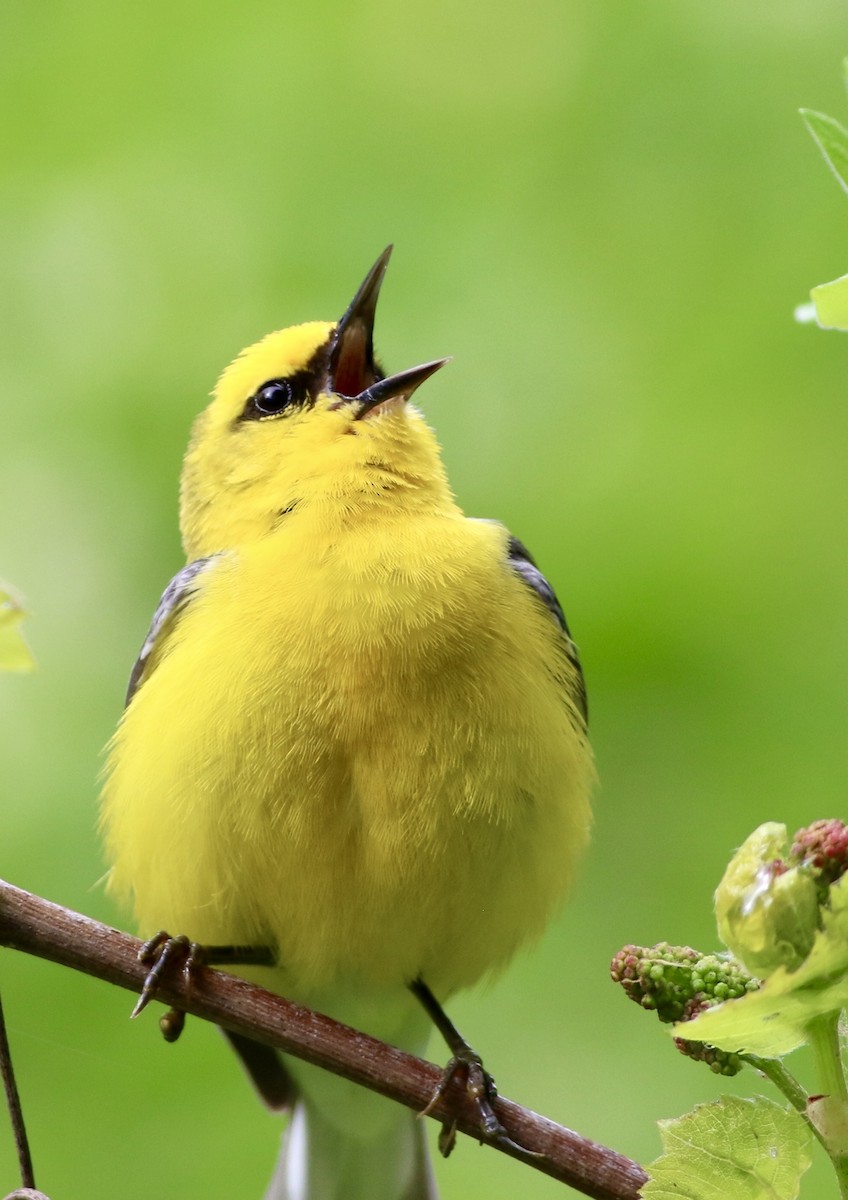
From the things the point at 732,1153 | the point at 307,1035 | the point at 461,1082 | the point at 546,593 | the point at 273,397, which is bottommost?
the point at 461,1082

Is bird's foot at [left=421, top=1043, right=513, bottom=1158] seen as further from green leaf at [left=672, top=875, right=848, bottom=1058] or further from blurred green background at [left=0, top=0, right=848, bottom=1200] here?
blurred green background at [left=0, top=0, right=848, bottom=1200]

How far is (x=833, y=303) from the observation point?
1.58 metres

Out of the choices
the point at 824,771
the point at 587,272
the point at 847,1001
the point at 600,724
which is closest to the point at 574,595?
the point at 600,724

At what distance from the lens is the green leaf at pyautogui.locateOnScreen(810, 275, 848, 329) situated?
5.14 feet

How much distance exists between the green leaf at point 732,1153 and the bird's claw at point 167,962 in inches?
47.5

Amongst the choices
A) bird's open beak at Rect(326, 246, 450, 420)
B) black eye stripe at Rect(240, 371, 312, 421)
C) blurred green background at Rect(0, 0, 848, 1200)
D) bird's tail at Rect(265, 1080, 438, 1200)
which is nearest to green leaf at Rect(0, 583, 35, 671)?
bird's open beak at Rect(326, 246, 450, 420)

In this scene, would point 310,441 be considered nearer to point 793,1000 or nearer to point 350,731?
point 350,731

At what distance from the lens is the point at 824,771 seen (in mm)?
4828

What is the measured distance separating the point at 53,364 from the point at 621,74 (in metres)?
2.47

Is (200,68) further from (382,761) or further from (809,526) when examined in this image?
(382,761)

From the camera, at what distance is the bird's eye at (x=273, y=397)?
14.7 feet

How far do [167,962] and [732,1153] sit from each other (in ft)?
5.48

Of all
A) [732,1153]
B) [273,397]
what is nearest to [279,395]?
[273,397]

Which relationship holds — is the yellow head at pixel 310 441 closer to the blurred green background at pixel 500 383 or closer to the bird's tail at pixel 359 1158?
the blurred green background at pixel 500 383
